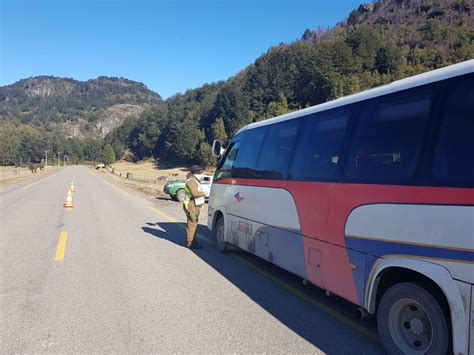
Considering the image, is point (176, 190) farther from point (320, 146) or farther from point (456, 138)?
point (456, 138)

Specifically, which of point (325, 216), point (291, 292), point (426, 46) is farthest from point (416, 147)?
point (426, 46)

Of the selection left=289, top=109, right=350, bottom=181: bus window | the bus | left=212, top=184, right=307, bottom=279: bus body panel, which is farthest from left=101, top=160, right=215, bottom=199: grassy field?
the bus

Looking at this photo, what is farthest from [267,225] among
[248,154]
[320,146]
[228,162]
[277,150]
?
[228,162]

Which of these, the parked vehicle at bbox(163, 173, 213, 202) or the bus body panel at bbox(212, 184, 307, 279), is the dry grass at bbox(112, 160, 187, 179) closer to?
the parked vehicle at bbox(163, 173, 213, 202)

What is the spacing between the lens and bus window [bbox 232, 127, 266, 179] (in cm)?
714

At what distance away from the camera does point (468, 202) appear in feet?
9.95

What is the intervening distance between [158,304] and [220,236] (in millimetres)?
3424

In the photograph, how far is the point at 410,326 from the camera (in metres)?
3.67

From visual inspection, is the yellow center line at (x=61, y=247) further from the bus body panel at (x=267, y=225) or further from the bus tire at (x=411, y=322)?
the bus tire at (x=411, y=322)

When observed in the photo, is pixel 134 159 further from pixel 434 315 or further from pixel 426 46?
pixel 434 315

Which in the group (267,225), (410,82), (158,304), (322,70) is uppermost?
(322,70)

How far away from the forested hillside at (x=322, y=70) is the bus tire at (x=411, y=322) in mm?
93944

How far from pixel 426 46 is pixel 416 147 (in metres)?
138

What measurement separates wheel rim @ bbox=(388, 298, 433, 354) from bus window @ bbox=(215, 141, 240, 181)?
193 inches
